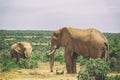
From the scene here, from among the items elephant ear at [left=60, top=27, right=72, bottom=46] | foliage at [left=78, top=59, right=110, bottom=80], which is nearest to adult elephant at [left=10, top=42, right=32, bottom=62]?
elephant ear at [left=60, top=27, right=72, bottom=46]

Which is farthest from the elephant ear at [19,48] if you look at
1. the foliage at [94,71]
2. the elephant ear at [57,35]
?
the foliage at [94,71]

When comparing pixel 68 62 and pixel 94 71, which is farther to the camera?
pixel 68 62

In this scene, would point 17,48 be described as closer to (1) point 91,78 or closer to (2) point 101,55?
(2) point 101,55

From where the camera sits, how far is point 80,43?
24.5 metres

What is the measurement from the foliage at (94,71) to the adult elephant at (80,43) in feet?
12.6

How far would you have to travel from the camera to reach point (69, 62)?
2528cm

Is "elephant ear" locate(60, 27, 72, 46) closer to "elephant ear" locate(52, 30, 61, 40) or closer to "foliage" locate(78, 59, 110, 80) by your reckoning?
"elephant ear" locate(52, 30, 61, 40)

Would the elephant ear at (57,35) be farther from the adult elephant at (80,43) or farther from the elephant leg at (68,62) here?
the elephant leg at (68,62)

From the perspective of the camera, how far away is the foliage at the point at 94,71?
19.0 m

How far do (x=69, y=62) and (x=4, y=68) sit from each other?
4.25 m

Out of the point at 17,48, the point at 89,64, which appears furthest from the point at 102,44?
the point at 17,48

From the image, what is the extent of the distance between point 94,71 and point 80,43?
510 cm

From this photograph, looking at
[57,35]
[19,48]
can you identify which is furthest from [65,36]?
[19,48]

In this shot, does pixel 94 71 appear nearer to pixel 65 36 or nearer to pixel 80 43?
pixel 80 43
